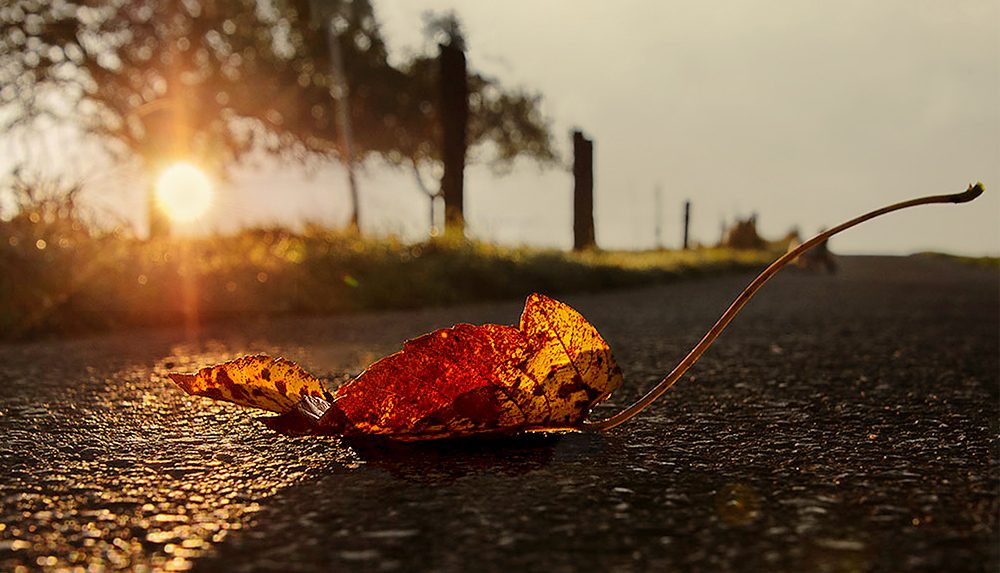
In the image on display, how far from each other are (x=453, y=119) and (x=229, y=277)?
6.36 m

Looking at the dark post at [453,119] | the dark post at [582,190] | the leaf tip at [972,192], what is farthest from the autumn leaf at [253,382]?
the dark post at [582,190]

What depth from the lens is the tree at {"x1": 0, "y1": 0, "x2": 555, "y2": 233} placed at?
17.6m

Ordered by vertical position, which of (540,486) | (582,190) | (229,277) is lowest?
(540,486)

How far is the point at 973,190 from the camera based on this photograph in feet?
4.25

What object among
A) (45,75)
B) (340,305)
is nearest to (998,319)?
Answer: (340,305)

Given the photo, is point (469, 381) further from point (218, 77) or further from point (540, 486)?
point (218, 77)

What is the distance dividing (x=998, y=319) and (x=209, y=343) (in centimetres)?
583

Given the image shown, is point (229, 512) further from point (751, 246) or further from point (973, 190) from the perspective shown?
point (751, 246)

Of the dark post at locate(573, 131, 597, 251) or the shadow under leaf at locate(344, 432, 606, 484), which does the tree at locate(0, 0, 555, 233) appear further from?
the shadow under leaf at locate(344, 432, 606, 484)

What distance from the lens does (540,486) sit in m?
1.49

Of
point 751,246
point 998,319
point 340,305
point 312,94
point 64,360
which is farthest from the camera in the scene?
point 751,246

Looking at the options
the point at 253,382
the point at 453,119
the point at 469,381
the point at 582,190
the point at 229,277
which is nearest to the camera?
the point at 469,381

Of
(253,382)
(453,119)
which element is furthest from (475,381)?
(453,119)

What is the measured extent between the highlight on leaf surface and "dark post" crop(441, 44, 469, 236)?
35.4 feet
